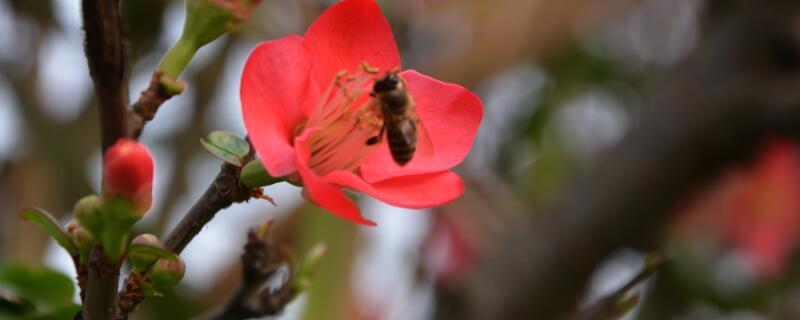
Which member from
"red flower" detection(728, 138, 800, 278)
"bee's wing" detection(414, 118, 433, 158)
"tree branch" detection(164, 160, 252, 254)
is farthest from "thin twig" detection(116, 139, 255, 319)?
"red flower" detection(728, 138, 800, 278)

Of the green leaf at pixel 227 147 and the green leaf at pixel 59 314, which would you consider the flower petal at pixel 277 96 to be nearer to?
the green leaf at pixel 227 147

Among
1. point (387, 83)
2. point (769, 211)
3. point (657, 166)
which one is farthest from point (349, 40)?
point (769, 211)

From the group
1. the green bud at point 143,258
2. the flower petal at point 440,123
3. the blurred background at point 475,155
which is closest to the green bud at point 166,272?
the green bud at point 143,258

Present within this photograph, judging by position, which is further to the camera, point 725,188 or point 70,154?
point 725,188

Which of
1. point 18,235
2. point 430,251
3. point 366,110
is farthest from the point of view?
point 430,251

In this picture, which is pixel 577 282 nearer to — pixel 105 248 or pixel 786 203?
pixel 786 203

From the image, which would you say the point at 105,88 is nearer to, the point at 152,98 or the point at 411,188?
the point at 152,98

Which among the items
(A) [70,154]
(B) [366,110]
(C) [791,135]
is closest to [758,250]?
(C) [791,135]
